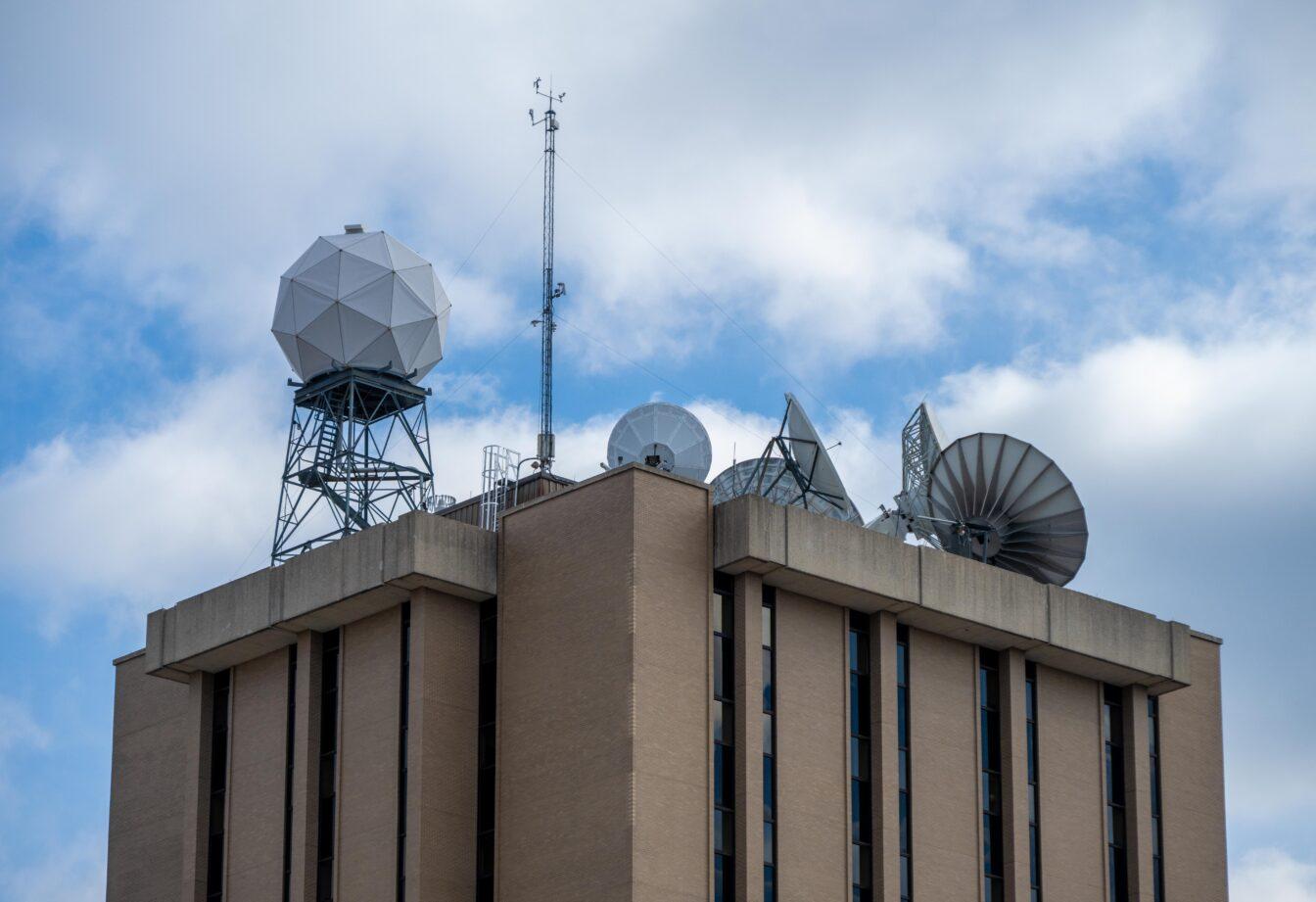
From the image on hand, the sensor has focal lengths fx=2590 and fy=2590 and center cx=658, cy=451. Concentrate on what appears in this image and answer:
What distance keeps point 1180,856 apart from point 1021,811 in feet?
23.5

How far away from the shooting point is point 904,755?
70125mm

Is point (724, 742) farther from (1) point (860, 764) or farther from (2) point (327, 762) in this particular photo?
(2) point (327, 762)

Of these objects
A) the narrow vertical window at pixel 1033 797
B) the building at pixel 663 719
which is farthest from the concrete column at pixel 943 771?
the narrow vertical window at pixel 1033 797

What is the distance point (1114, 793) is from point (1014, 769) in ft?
17.0

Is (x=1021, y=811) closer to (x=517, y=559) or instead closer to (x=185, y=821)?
(x=517, y=559)

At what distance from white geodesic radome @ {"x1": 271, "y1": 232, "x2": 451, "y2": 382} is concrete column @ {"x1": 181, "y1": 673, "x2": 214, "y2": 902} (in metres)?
11.1

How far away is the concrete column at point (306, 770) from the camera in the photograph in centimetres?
6969

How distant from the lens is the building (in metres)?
65.3

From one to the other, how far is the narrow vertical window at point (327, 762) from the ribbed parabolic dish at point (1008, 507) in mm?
18102

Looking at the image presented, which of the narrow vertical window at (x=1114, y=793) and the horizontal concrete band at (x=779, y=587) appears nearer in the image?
the horizontal concrete band at (x=779, y=587)

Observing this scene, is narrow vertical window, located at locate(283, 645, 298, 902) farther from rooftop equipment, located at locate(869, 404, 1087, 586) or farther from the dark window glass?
rooftop equipment, located at locate(869, 404, 1087, 586)

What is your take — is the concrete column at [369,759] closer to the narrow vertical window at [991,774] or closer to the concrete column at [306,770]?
the concrete column at [306,770]

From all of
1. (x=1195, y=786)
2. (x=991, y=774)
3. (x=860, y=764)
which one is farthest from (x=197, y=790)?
(x=1195, y=786)

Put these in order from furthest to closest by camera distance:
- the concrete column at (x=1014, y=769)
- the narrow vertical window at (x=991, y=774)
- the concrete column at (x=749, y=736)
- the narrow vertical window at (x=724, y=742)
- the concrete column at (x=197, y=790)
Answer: the concrete column at (x=197, y=790)
the narrow vertical window at (x=991, y=774)
the concrete column at (x=1014, y=769)
the narrow vertical window at (x=724, y=742)
the concrete column at (x=749, y=736)
